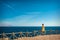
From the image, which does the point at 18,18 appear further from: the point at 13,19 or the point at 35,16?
the point at 35,16

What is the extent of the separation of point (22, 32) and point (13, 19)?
0.39 m

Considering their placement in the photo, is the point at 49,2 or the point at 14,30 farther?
the point at 49,2

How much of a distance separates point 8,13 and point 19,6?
324mm

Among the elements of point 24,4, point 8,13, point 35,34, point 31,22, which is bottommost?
point 35,34

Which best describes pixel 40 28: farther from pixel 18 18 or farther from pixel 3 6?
pixel 3 6

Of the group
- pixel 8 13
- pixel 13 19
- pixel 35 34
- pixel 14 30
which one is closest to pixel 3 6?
pixel 8 13

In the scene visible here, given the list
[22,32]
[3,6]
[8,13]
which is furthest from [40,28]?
[3,6]

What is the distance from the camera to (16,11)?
119 inches

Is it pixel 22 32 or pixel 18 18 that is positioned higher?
pixel 18 18

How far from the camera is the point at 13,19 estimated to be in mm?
3006

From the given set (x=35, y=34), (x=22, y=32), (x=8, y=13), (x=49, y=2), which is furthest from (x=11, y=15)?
(x=49, y=2)

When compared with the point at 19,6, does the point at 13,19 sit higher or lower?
lower

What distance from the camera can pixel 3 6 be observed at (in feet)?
9.80

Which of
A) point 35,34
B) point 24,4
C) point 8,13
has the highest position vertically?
point 24,4
